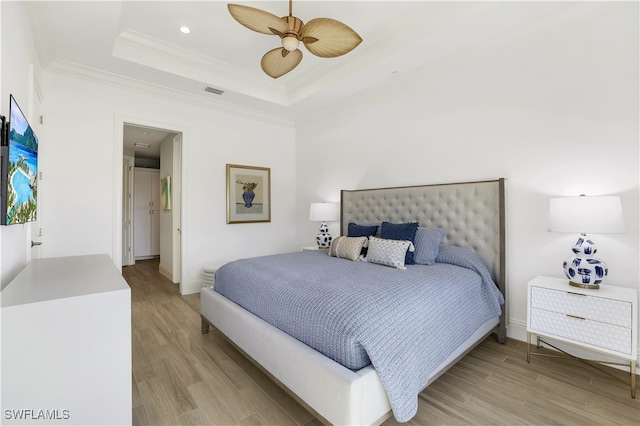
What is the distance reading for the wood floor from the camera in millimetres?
1665

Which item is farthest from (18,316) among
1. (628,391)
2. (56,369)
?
(628,391)

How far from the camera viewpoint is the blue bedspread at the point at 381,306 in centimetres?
146

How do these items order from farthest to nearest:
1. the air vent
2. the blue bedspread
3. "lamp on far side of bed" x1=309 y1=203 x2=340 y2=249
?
"lamp on far side of bed" x1=309 y1=203 x2=340 y2=249
the air vent
the blue bedspread

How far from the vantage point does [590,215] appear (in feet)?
6.53

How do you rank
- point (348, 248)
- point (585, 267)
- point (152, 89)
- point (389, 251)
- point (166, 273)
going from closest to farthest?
point (585, 267) < point (389, 251) < point (348, 248) < point (152, 89) < point (166, 273)

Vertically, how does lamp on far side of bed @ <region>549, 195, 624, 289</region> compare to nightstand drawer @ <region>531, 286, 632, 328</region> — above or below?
above

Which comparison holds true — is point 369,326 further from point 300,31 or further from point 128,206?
point 128,206

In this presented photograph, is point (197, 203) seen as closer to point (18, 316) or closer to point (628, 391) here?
point (18, 316)

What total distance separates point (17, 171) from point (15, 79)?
688mm

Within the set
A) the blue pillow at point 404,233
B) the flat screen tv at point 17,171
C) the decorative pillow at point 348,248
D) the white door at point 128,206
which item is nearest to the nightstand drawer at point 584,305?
the blue pillow at point 404,233

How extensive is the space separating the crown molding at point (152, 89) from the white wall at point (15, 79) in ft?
2.53

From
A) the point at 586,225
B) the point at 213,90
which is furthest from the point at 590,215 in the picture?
the point at 213,90

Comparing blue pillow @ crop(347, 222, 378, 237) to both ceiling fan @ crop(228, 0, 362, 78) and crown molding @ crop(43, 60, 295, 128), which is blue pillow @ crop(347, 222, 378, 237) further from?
crown molding @ crop(43, 60, 295, 128)
